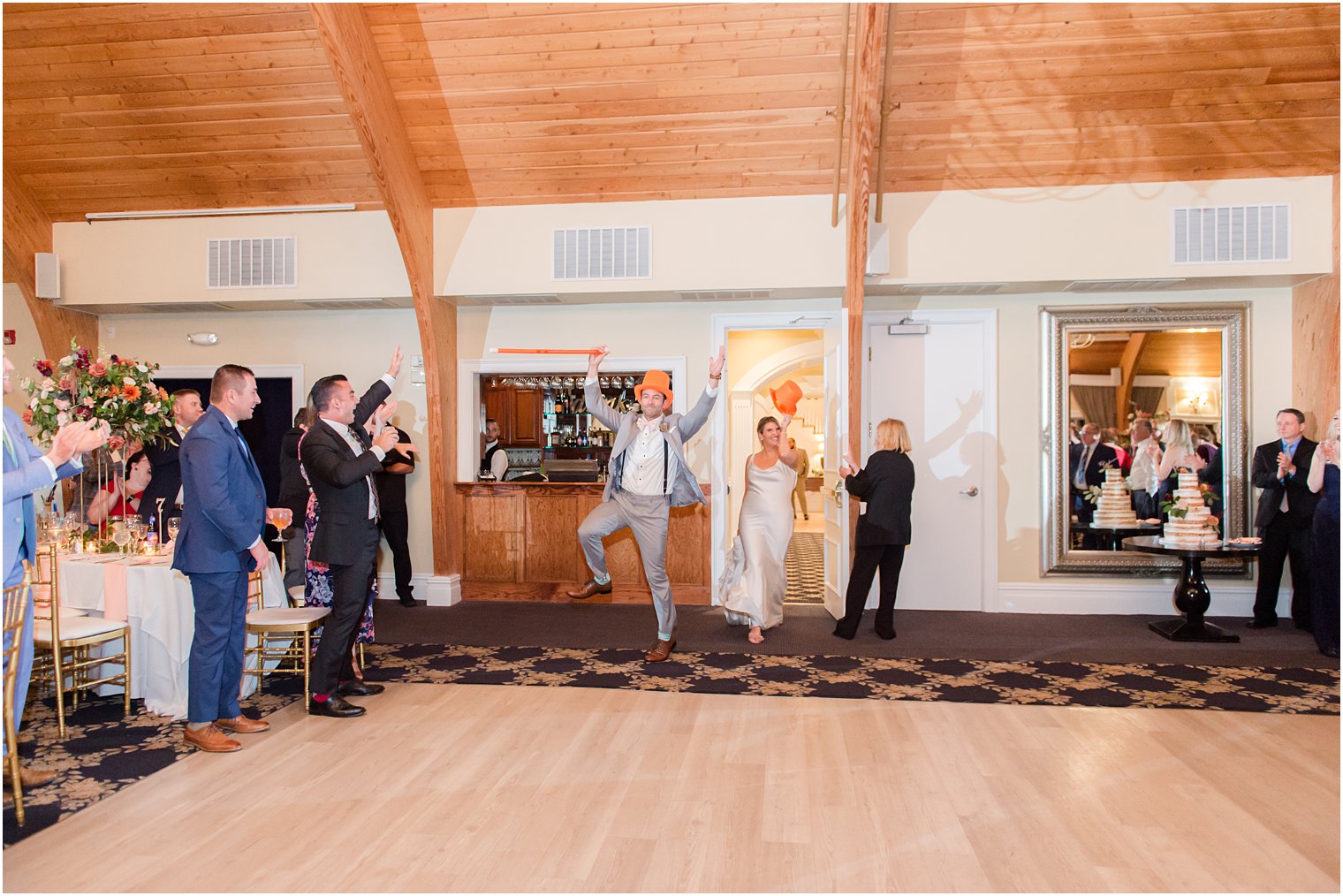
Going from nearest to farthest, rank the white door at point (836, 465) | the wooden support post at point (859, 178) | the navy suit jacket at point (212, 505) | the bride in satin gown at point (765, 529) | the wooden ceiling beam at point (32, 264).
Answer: the navy suit jacket at point (212, 505) → the wooden support post at point (859, 178) → the bride in satin gown at point (765, 529) → the white door at point (836, 465) → the wooden ceiling beam at point (32, 264)

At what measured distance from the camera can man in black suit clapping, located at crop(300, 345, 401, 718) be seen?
4441mm

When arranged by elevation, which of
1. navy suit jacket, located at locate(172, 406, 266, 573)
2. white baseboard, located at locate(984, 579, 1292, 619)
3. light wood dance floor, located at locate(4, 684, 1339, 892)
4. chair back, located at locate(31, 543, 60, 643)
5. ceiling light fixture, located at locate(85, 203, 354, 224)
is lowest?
light wood dance floor, located at locate(4, 684, 1339, 892)

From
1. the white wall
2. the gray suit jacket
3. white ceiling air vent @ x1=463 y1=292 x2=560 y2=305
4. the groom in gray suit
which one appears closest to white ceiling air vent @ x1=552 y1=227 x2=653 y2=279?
white ceiling air vent @ x1=463 y1=292 x2=560 y2=305

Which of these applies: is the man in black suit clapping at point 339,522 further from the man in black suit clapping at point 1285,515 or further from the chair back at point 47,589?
the man in black suit clapping at point 1285,515

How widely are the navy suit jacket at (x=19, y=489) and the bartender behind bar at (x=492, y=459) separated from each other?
4862 millimetres

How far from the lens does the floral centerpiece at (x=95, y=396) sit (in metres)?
4.81

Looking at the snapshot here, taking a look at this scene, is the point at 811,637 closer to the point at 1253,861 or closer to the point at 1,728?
the point at 1253,861

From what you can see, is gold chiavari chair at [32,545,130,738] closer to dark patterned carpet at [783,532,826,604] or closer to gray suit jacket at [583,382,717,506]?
gray suit jacket at [583,382,717,506]

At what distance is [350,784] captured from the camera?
366 centimetres

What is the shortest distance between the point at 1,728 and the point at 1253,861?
4265 millimetres

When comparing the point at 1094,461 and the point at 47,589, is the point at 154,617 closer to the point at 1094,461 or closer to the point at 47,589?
the point at 47,589

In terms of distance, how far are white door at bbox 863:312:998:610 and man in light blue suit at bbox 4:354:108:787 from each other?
19.1ft

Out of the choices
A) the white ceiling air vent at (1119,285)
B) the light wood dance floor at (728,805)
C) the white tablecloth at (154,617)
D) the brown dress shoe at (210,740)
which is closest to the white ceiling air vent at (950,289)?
the white ceiling air vent at (1119,285)

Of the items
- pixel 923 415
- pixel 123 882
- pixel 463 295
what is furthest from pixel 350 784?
pixel 923 415
